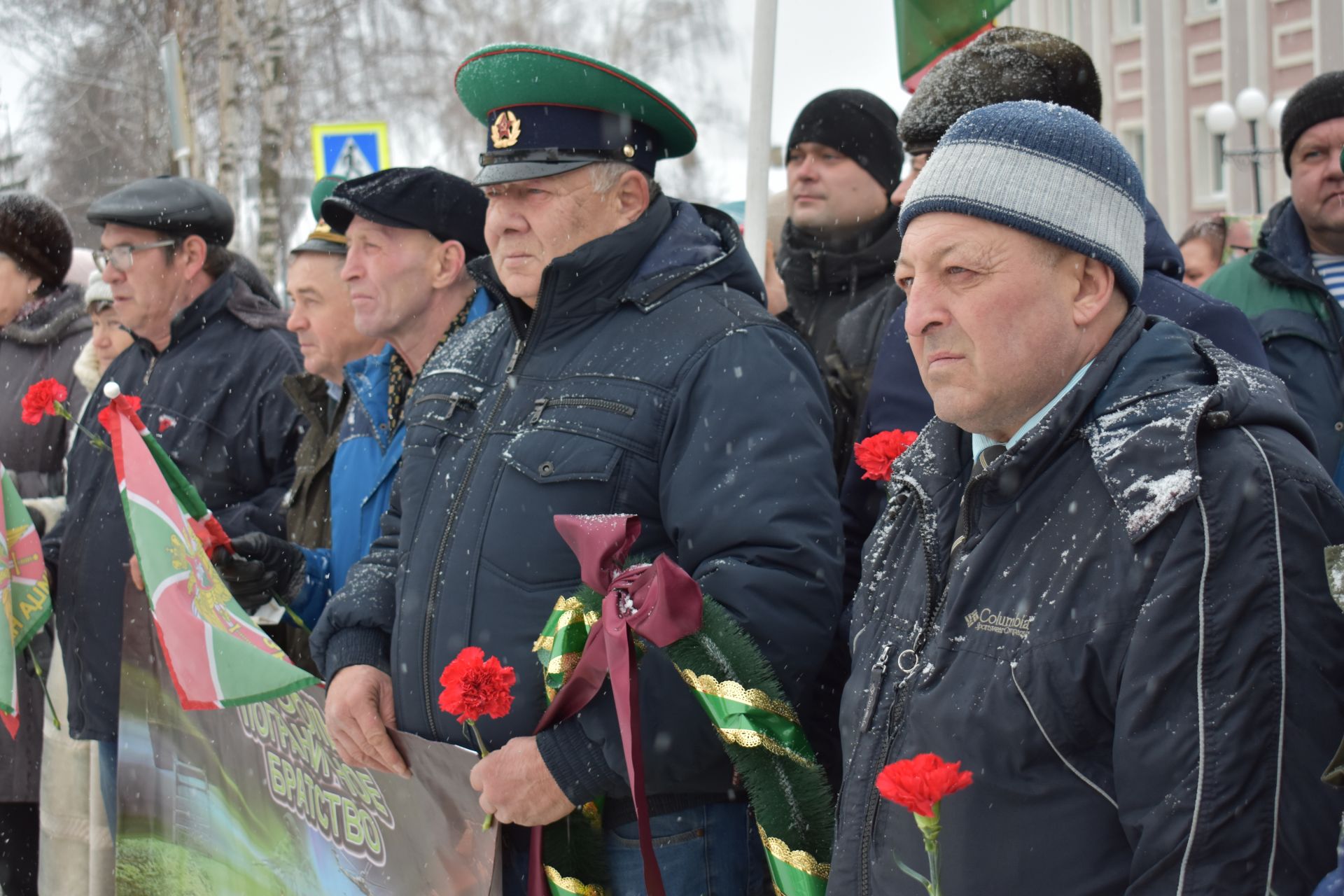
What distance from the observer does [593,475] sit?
273 cm

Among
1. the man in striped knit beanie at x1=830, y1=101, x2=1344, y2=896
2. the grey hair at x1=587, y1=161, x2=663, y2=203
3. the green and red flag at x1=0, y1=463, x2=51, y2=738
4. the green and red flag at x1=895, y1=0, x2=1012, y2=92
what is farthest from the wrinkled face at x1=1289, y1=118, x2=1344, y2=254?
the green and red flag at x1=0, y1=463, x2=51, y2=738

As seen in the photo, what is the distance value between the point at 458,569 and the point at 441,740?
37cm

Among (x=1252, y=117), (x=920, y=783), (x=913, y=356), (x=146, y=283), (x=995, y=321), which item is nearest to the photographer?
(x=920, y=783)

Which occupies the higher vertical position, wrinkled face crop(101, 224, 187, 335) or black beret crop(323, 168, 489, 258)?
black beret crop(323, 168, 489, 258)

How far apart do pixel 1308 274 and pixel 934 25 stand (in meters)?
1.35

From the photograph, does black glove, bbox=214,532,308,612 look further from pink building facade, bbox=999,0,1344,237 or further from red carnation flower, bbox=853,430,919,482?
pink building facade, bbox=999,0,1344,237

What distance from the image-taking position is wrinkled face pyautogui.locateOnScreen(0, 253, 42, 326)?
233 inches

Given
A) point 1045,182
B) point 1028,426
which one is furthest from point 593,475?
point 1045,182

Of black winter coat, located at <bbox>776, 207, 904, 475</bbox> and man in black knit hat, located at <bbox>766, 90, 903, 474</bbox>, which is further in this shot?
man in black knit hat, located at <bbox>766, 90, 903, 474</bbox>

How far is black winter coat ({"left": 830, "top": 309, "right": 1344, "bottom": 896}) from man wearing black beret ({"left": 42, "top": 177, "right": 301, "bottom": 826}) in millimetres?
3159

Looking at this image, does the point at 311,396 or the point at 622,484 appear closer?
the point at 622,484

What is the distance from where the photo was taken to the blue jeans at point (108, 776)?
15.2 ft

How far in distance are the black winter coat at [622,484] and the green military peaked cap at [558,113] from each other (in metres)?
0.19

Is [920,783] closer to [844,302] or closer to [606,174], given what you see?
[606,174]
